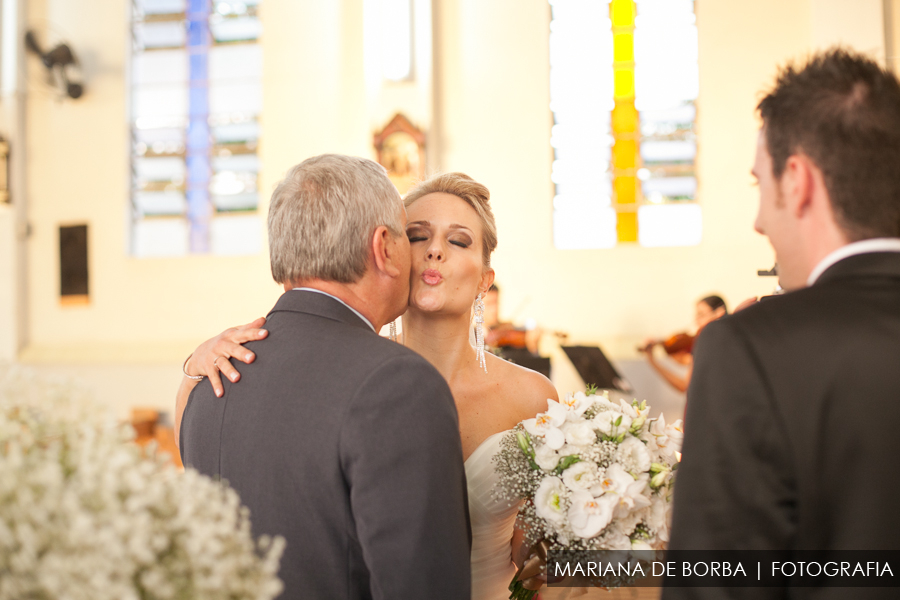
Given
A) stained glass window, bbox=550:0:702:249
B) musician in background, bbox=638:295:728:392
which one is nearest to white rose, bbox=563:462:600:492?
musician in background, bbox=638:295:728:392

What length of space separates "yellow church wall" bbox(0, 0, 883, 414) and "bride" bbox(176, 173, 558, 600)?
232 inches

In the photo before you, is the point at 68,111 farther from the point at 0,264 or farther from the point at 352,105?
the point at 352,105

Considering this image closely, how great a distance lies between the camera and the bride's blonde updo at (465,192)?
243cm

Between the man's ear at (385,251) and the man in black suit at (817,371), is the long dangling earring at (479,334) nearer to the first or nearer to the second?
the man's ear at (385,251)

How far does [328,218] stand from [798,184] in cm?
103

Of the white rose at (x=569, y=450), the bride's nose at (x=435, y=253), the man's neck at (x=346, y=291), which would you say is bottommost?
the white rose at (x=569, y=450)

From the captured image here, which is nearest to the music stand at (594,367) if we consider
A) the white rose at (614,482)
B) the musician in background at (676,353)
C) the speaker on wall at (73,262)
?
the musician in background at (676,353)

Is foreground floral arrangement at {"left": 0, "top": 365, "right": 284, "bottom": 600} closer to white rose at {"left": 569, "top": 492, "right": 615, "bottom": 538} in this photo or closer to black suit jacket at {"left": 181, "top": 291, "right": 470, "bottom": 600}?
black suit jacket at {"left": 181, "top": 291, "right": 470, "bottom": 600}

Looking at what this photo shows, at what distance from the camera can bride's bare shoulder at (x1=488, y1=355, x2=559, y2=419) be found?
8.18 ft

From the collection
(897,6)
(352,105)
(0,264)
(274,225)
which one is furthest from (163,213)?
(897,6)

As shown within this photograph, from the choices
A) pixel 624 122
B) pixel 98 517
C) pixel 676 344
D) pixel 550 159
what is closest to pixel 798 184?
pixel 98 517

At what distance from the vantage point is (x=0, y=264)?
9.81 metres

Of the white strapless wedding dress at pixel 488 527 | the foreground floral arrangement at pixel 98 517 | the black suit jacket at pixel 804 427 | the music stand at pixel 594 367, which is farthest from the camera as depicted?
the music stand at pixel 594 367

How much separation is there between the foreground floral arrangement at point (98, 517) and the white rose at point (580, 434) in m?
1.09
